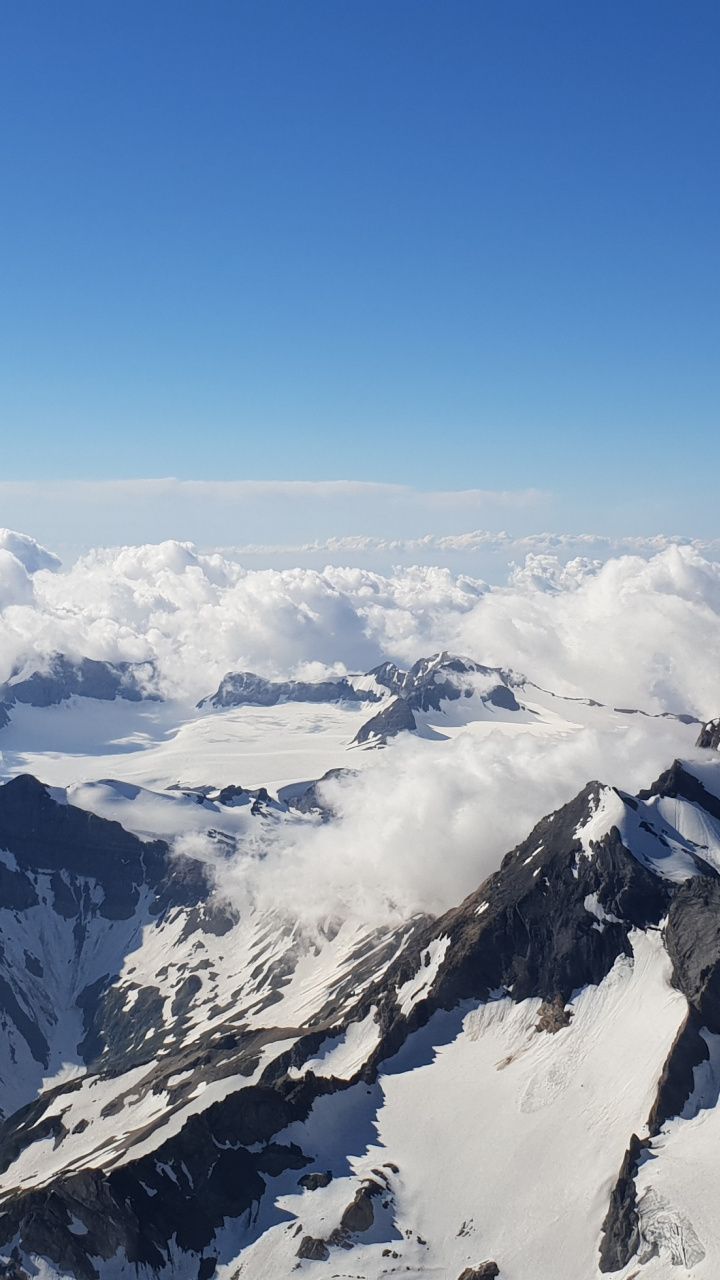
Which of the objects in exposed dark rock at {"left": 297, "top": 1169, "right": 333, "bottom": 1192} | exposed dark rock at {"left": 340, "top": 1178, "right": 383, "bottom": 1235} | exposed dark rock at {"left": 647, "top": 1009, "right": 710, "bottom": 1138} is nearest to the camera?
exposed dark rock at {"left": 340, "top": 1178, "right": 383, "bottom": 1235}

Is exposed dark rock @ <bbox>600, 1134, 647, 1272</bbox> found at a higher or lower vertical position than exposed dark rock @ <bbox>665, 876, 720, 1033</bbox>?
lower

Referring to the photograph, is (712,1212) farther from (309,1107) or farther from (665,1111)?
(309,1107)

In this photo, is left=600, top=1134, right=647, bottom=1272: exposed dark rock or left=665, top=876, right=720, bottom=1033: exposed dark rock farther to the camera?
left=665, top=876, right=720, bottom=1033: exposed dark rock

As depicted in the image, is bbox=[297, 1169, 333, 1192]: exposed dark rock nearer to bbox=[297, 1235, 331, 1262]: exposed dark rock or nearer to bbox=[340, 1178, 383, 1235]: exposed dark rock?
bbox=[340, 1178, 383, 1235]: exposed dark rock

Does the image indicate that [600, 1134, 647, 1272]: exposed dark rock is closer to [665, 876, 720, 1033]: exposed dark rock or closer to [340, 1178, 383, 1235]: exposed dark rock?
[665, 876, 720, 1033]: exposed dark rock

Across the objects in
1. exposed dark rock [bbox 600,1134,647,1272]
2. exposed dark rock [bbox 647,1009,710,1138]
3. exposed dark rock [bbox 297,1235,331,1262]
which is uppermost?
exposed dark rock [bbox 647,1009,710,1138]

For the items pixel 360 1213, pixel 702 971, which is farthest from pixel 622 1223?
pixel 702 971

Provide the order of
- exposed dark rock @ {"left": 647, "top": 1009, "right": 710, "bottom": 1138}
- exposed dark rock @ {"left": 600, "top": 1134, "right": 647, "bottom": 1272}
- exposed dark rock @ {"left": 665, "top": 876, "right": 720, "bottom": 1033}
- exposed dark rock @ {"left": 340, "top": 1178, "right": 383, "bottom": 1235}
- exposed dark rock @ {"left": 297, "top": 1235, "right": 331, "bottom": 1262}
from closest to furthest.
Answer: exposed dark rock @ {"left": 600, "top": 1134, "right": 647, "bottom": 1272} < exposed dark rock @ {"left": 297, "top": 1235, "right": 331, "bottom": 1262} < exposed dark rock @ {"left": 340, "top": 1178, "right": 383, "bottom": 1235} < exposed dark rock @ {"left": 647, "top": 1009, "right": 710, "bottom": 1138} < exposed dark rock @ {"left": 665, "top": 876, "right": 720, "bottom": 1033}

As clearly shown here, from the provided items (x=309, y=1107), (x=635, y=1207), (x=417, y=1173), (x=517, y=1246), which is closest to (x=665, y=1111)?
(x=635, y=1207)

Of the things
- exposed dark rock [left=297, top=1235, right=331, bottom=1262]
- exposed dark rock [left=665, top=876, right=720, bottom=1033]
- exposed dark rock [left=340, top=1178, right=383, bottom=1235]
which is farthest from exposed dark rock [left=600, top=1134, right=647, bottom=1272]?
exposed dark rock [left=297, top=1235, right=331, bottom=1262]
